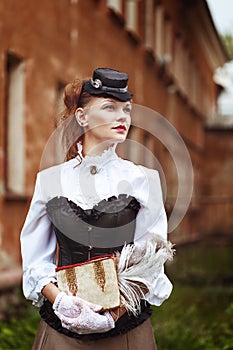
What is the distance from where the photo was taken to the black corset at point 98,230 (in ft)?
12.0

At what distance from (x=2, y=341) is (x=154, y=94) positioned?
1448 cm

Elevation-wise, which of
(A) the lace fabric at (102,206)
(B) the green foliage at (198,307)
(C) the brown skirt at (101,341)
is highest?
(A) the lace fabric at (102,206)

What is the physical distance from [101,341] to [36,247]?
0.45 m

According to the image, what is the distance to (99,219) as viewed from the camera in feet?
12.0

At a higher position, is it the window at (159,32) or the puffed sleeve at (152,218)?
the puffed sleeve at (152,218)

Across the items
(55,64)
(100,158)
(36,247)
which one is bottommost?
(55,64)

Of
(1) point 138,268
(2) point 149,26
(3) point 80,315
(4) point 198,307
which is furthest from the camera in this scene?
(2) point 149,26

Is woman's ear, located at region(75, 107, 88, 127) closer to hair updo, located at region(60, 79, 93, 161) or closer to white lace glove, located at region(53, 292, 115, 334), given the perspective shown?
hair updo, located at region(60, 79, 93, 161)

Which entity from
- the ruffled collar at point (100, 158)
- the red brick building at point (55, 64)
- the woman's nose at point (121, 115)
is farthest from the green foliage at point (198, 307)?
the woman's nose at point (121, 115)

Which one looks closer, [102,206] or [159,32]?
[102,206]

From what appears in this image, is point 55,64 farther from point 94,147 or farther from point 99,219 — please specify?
point 99,219

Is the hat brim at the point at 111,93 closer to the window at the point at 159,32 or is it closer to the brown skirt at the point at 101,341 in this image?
the brown skirt at the point at 101,341

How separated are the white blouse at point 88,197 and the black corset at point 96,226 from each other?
30 millimetres

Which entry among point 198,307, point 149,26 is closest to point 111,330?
point 198,307
